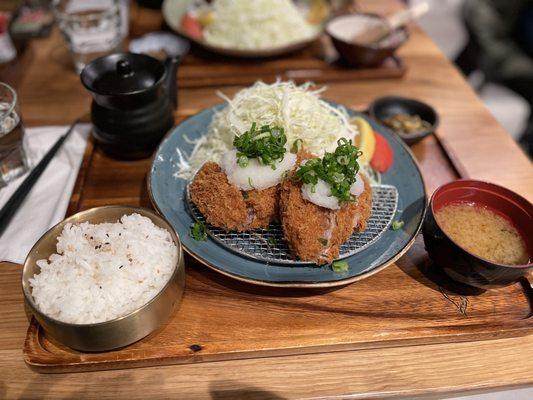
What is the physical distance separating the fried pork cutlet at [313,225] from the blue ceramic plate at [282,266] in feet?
0.27

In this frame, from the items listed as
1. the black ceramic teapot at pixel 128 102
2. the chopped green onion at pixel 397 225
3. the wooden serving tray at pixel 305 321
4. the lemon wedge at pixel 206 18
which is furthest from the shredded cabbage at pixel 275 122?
the lemon wedge at pixel 206 18

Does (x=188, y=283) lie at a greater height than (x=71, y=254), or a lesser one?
lesser

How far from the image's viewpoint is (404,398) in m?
1.76

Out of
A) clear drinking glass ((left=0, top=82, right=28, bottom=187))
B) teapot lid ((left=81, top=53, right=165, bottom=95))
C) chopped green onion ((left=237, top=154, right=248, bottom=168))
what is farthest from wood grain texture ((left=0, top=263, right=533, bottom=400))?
teapot lid ((left=81, top=53, right=165, bottom=95))

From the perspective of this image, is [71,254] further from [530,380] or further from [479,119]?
[479,119]

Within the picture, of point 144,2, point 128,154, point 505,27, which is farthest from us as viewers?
point 505,27

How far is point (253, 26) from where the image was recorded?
3615mm

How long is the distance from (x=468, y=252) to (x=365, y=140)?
0.94 meters

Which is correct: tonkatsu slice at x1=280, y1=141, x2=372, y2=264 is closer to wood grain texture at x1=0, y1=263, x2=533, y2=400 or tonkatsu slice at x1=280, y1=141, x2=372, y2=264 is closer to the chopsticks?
wood grain texture at x1=0, y1=263, x2=533, y2=400

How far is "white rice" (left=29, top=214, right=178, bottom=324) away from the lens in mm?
1631

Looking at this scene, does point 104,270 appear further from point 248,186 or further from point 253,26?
point 253,26

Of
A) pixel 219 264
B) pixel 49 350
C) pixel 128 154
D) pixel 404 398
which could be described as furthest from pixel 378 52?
pixel 49 350

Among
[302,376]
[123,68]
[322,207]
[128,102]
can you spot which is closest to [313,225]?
[322,207]

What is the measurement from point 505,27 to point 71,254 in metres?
4.90
